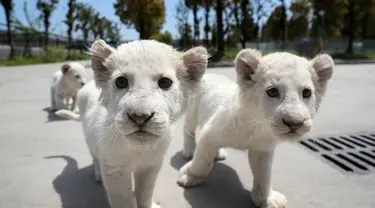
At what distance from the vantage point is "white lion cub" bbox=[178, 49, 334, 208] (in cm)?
225

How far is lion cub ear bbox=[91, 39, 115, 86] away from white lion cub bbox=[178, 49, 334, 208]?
3.46 ft

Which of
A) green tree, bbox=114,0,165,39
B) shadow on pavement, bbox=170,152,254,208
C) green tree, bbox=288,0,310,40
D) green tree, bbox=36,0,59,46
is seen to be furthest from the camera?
green tree, bbox=288,0,310,40

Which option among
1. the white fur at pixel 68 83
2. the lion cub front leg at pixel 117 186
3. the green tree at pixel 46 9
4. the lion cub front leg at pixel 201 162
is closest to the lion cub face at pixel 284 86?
the lion cub front leg at pixel 201 162

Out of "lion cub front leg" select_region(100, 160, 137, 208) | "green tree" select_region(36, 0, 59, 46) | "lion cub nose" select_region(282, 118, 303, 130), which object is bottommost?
"lion cub front leg" select_region(100, 160, 137, 208)

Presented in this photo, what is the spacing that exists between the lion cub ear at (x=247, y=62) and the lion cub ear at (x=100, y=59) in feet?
3.36

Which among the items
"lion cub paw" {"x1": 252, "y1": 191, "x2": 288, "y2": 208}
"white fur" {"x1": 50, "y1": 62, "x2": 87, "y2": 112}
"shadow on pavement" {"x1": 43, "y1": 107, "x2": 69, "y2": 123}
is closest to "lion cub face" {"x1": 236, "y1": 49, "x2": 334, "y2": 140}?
"lion cub paw" {"x1": 252, "y1": 191, "x2": 288, "y2": 208}

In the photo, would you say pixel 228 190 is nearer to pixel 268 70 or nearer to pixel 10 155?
pixel 268 70

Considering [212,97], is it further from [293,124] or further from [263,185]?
[293,124]

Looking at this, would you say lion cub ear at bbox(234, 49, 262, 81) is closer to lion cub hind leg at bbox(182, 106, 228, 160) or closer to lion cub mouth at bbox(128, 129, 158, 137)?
lion cub mouth at bbox(128, 129, 158, 137)

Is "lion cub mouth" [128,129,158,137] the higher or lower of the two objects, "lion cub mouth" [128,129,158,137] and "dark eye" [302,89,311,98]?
the lower

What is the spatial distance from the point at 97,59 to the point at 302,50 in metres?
34.8

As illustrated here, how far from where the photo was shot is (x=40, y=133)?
16.1 ft

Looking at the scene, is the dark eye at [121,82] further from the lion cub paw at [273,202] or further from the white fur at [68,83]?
the white fur at [68,83]

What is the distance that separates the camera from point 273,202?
8.97 ft
